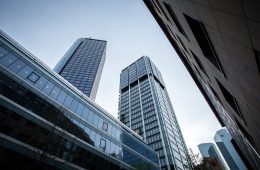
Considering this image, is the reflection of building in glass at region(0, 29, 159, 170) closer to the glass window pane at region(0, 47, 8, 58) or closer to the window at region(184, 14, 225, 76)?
the glass window pane at region(0, 47, 8, 58)

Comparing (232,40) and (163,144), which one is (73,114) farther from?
(163,144)

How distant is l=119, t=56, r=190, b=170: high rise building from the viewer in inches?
2933

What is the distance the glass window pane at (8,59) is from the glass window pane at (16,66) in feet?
1.21

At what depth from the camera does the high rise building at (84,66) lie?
11181 cm

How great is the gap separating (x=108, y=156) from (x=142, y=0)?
78.8ft

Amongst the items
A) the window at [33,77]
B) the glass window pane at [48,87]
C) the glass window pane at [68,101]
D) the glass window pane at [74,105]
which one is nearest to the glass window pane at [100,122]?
the glass window pane at [74,105]

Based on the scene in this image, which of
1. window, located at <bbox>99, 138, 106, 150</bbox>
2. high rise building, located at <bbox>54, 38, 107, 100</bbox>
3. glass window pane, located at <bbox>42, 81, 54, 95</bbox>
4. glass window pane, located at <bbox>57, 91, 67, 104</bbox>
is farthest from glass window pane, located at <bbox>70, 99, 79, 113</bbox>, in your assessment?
high rise building, located at <bbox>54, 38, 107, 100</bbox>

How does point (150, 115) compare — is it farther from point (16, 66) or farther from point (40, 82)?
point (16, 66)

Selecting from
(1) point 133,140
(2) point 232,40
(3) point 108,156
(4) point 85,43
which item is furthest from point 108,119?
(4) point 85,43

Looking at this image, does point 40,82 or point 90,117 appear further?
point 90,117

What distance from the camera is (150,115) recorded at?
300 feet

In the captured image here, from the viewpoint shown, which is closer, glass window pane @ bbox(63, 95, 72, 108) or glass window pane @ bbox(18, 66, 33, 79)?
glass window pane @ bbox(18, 66, 33, 79)

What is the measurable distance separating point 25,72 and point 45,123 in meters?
7.13

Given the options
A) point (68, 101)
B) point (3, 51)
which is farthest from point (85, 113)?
point (3, 51)
